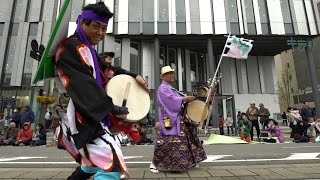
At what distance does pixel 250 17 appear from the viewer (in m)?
25.9

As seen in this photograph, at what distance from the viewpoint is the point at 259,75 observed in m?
30.4

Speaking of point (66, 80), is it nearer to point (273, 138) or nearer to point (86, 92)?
point (86, 92)

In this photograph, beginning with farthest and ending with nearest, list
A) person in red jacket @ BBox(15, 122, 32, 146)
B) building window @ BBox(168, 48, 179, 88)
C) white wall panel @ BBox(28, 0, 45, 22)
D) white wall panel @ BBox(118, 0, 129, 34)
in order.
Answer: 1. building window @ BBox(168, 48, 179, 88)
2. white wall panel @ BBox(28, 0, 45, 22)
3. white wall panel @ BBox(118, 0, 129, 34)
4. person in red jacket @ BBox(15, 122, 32, 146)

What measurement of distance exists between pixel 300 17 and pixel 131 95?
1079 inches

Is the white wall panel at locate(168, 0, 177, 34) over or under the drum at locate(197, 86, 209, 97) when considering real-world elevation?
over

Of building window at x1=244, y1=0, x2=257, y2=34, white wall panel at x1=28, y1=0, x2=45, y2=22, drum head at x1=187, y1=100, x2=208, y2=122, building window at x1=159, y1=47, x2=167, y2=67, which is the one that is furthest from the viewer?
building window at x1=159, y1=47, x2=167, y2=67

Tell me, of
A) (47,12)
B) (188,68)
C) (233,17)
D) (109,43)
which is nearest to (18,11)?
(47,12)

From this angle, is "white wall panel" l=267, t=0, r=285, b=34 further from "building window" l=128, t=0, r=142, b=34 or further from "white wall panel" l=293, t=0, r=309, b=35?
"building window" l=128, t=0, r=142, b=34

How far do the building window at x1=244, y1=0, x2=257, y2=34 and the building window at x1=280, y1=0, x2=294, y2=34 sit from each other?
2703 mm

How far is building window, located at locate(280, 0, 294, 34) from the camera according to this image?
2559cm

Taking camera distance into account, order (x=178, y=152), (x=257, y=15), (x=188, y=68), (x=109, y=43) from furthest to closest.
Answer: (x=188, y=68), (x=257, y=15), (x=109, y=43), (x=178, y=152)

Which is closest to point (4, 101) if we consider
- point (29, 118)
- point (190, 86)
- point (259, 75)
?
point (29, 118)

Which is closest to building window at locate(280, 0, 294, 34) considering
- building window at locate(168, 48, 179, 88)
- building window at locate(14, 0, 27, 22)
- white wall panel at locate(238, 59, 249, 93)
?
white wall panel at locate(238, 59, 249, 93)

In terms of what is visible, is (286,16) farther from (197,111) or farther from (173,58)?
(197,111)
